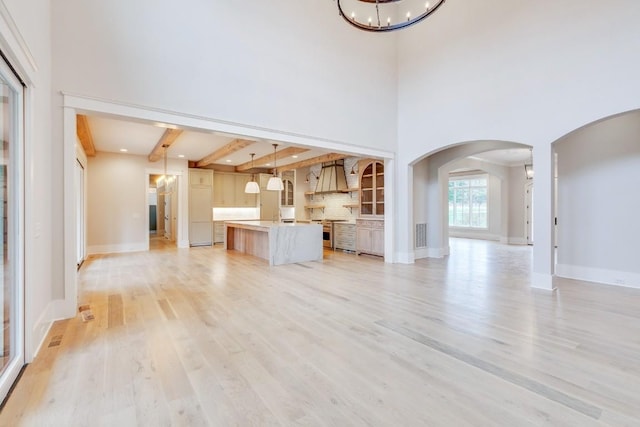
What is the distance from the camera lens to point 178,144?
7121 mm

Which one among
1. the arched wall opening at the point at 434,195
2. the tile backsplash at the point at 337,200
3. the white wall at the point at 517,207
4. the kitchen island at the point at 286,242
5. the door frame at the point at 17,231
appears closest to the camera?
the door frame at the point at 17,231

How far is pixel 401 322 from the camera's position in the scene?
306 cm

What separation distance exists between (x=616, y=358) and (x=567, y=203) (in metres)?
3.70

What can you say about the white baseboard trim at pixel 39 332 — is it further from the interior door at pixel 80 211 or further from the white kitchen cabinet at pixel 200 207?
the white kitchen cabinet at pixel 200 207

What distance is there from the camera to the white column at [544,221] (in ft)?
14.3

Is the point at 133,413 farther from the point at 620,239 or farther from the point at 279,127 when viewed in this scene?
the point at 620,239

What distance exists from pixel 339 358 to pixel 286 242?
4202mm

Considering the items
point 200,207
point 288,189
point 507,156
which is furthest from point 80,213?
point 507,156

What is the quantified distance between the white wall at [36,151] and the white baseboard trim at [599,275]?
719 centimetres

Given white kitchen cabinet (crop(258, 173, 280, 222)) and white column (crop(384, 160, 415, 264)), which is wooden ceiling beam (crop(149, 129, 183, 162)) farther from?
white column (crop(384, 160, 415, 264))

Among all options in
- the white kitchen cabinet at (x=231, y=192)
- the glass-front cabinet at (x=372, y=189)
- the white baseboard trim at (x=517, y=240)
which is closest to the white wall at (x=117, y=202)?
the white kitchen cabinet at (x=231, y=192)

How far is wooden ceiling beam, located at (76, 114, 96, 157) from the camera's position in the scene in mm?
4832

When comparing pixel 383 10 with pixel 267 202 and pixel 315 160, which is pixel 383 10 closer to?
pixel 315 160

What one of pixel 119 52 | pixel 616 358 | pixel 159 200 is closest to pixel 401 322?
pixel 616 358
